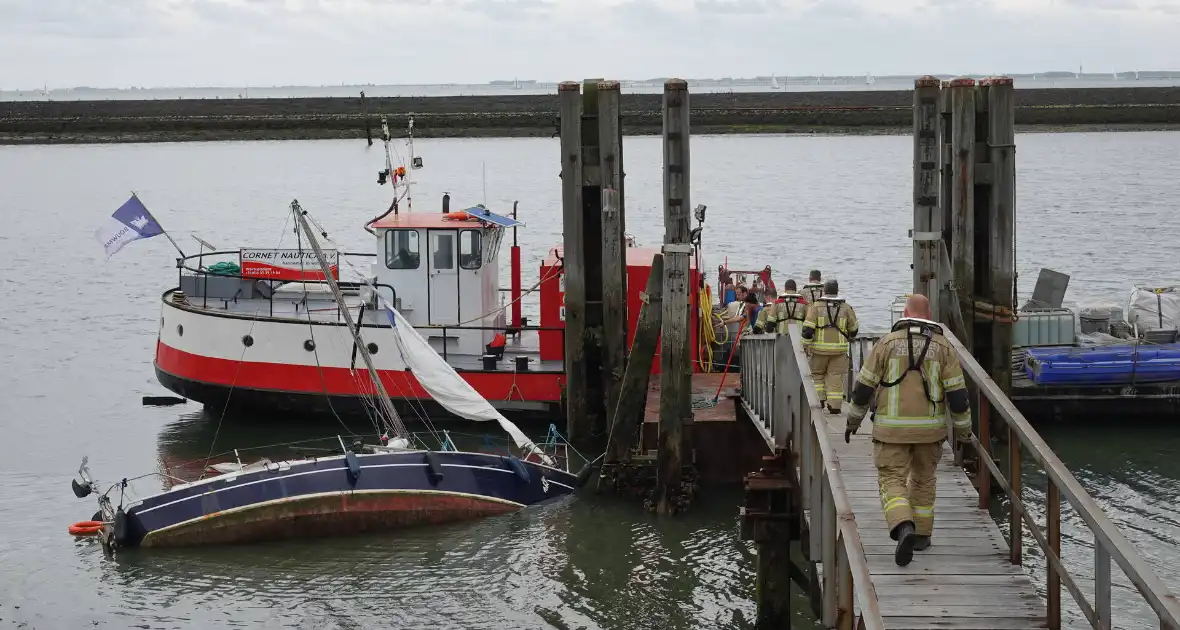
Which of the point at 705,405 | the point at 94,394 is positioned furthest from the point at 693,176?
the point at 705,405

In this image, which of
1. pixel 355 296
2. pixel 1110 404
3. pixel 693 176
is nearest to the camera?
pixel 1110 404

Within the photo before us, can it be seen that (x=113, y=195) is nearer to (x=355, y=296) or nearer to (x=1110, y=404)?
(x=355, y=296)

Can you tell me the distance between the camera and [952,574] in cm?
878

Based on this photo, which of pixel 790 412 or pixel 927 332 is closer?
pixel 927 332

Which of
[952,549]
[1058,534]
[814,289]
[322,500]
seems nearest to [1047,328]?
[814,289]

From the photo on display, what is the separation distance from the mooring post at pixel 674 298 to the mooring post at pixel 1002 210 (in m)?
3.98

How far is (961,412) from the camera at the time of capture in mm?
9141

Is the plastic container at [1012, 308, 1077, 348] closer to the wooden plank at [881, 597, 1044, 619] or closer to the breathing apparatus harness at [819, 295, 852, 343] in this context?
the breathing apparatus harness at [819, 295, 852, 343]

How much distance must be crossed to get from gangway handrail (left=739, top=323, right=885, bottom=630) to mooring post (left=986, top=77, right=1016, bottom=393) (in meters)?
3.83

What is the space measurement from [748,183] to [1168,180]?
75.1 ft

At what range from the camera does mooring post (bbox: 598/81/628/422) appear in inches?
687

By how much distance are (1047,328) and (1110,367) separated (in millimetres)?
1384

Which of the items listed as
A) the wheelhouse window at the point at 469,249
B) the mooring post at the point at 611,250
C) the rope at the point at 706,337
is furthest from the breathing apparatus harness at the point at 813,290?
the wheelhouse window at the point at 469,249

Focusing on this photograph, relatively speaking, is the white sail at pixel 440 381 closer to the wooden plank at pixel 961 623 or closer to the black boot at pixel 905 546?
the black boot at pixel 905 546
